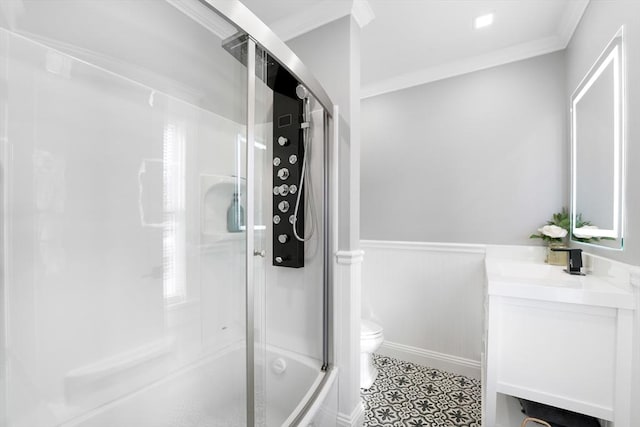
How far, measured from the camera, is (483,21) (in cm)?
195

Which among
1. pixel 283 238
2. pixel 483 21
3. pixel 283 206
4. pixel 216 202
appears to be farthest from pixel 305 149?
pixel 483 21

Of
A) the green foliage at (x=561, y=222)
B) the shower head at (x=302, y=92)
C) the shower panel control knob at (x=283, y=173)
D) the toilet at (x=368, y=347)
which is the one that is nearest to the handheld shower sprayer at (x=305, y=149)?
the shower head at (x=302, y=92)

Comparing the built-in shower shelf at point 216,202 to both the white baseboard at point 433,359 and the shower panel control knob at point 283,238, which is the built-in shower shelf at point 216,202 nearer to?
the shower panel control knob at point 283,238

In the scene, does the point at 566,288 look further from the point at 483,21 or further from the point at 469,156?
the point at 483,21

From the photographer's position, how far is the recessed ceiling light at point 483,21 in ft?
6.25

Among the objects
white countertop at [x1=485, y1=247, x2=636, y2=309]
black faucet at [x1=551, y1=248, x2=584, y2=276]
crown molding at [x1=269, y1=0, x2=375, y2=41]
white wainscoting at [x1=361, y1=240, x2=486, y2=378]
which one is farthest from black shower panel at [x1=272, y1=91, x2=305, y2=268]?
black faucet at [x1=551, y1=248, x2=584, y2=276]

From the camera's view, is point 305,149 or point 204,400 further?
point 305,149

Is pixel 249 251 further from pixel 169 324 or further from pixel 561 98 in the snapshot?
pixel 561 98

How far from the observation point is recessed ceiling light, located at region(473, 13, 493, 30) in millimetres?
1904

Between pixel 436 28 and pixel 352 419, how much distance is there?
2.62m

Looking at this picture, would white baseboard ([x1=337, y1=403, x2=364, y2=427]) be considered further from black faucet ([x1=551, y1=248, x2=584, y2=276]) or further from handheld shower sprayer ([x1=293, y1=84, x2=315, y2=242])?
black faucet ([x1=551, y1=248, x2=584, y2=276])

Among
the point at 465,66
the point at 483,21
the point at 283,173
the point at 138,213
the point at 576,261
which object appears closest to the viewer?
the point at 138,213

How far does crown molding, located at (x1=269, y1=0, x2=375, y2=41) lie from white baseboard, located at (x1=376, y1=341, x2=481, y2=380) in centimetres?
258

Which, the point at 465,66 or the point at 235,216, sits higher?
the point at 465,66
